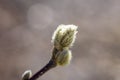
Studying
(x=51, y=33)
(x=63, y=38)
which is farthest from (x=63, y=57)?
(x=51, y=33)

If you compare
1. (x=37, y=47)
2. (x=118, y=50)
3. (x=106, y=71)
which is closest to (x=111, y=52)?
(x=118, y=50)

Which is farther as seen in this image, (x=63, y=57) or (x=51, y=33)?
(x=51, y=33)

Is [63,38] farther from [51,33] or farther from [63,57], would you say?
[51,33]

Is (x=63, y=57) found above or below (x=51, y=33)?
below

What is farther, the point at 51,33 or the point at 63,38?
the point at 51,33

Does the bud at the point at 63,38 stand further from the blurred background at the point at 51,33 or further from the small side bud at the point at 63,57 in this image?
the blurred background at the point at 51,33

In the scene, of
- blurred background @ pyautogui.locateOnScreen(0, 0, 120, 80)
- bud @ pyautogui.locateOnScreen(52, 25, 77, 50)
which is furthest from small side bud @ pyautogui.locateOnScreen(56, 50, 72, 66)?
blurred background @ pyautogui.locateOnScreen(0, 0, 120, 80)

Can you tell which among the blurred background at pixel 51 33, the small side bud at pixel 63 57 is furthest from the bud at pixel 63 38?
the blurred background at pixel 51 33

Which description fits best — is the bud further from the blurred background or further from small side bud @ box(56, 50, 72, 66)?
the blurred background

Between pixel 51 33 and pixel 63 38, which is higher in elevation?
pixel 51 33

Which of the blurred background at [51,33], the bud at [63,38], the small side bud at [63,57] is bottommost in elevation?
the small side bud at [63,57]
